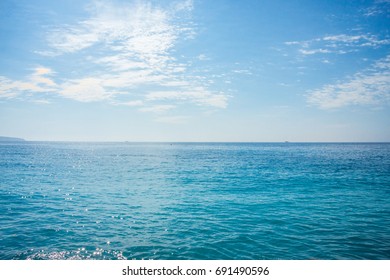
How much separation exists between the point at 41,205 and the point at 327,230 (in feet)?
74.2

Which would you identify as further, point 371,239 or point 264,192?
point 264,192

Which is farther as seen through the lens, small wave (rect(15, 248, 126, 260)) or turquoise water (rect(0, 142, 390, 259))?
turquoise water (rect(0, 142, 390, 259))

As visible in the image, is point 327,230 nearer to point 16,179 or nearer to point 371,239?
point 371,239

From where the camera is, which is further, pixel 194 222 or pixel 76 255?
pixel 194 222

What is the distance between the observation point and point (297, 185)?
30.8m

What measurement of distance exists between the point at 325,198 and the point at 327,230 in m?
9.93

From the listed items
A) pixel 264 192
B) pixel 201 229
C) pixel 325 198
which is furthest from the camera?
pixel 264 192

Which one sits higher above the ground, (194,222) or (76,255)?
(194,222)

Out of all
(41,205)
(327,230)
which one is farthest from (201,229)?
(41,205)

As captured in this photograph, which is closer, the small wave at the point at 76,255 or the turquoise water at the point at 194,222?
the small wave at the point at 76,255

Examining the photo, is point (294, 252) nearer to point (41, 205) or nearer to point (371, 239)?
point (371, 239)
